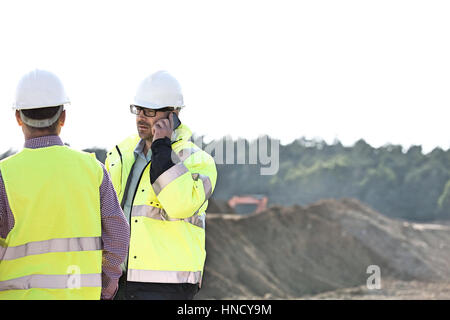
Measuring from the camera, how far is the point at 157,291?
3941mm

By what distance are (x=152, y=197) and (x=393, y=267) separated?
779 inches

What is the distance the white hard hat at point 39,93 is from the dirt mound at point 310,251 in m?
15.0

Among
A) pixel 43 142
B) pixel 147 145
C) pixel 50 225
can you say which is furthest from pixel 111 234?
pixel 147 145

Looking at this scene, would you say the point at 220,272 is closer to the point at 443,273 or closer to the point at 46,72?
the point at 443,273

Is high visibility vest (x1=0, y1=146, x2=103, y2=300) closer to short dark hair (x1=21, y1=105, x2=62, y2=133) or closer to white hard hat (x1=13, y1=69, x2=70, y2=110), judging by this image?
short dark hair (x1=21, y1=105, x2=62, y2=133)

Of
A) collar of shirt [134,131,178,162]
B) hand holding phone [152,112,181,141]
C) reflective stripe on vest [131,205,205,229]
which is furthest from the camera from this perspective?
collar of shirt [134,131,178,162]

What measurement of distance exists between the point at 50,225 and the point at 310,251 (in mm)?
20371

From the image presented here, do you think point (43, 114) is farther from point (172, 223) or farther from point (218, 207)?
point (218, 207)

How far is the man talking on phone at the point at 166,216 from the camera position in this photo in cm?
387

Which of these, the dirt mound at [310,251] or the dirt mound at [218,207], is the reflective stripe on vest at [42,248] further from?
the dirt mound at [218,207]

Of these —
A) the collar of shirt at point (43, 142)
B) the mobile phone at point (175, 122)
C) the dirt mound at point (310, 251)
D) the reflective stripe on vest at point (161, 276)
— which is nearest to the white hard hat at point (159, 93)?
the mobile phone at point (175, 122)

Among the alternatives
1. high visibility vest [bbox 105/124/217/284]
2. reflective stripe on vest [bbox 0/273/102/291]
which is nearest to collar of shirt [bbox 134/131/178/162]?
high visibility vest [bbox 105/124/217/284]

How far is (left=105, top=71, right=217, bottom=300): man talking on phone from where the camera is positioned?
387cm

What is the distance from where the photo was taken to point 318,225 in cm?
2403
